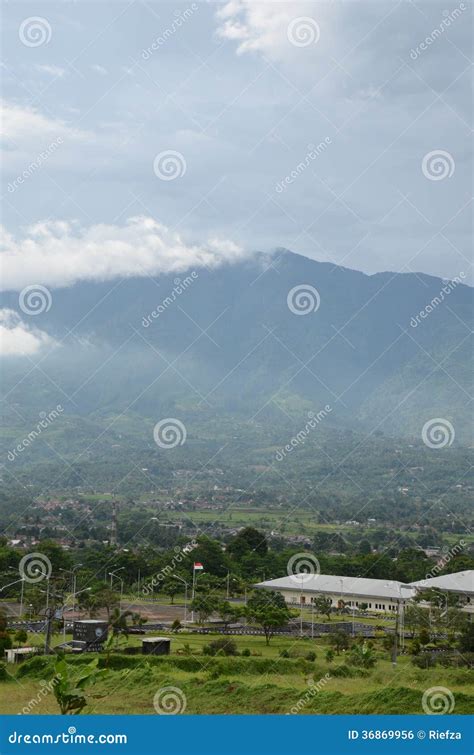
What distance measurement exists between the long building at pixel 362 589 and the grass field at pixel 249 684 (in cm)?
723

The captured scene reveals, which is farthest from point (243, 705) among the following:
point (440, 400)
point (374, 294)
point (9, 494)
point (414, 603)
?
Result: point (374, 294)

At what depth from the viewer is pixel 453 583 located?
2853 cm

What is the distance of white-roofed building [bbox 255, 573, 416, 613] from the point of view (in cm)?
2842

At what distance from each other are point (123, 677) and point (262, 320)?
16212 cm

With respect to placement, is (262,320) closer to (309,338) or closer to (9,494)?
(309,338)
